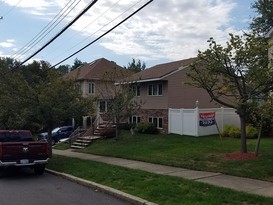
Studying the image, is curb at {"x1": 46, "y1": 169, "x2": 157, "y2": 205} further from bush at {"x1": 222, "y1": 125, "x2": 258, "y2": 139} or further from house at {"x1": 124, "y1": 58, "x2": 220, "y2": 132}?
house at {"x1": 124, "y1": 58, "x2": 220, "y2": 132}

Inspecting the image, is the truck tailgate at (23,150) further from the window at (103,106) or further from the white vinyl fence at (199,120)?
the window at (103,106)

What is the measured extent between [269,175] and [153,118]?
20.1m

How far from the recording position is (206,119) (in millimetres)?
25141

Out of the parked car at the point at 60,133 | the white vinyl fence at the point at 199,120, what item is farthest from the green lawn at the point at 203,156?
the parked car at the point at 60,133

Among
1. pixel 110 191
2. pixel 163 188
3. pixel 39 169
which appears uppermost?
pixel 163 188

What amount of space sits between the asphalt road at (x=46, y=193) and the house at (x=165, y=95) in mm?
15953

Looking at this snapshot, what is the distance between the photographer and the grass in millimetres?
8641

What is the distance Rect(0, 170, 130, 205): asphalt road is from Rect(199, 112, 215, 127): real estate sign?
41.1 feet

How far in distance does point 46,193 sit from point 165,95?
2013 centimetres

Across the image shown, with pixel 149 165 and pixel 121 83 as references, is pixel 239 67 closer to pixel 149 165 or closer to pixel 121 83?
pixel 149 165

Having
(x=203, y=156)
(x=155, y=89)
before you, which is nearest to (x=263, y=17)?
(x=155, y=89)

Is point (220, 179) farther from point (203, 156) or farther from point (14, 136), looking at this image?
point (14, 136)

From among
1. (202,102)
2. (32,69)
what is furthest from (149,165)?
(32,69)

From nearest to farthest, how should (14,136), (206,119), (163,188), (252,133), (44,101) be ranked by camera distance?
(163,188) → (14,136) → (44,101) → (252,133) → (206,119)
